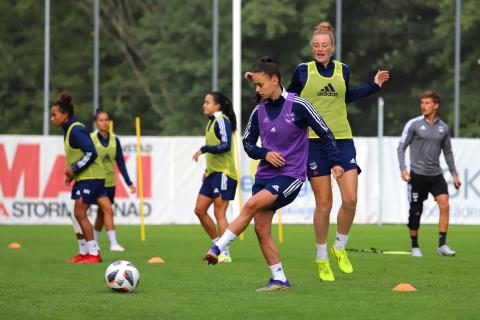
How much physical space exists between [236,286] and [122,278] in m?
1.19

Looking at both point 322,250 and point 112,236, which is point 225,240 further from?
point 112,236

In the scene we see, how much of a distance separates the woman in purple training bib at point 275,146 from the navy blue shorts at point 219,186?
501 centimetres

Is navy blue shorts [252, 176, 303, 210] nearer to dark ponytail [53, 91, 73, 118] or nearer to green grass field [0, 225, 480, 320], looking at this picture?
green grass field [0, 225, 480, 320]

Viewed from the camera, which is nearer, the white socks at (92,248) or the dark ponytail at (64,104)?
the dark ponytail at (64,104)

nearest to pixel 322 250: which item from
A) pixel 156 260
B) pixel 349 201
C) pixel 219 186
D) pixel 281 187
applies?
pixel 349 201

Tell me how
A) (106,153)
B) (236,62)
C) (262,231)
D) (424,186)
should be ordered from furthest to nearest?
(236,62) < (106,153) < (424,186) < (262,231)

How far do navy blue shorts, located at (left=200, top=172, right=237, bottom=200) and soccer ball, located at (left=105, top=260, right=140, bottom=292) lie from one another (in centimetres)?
492

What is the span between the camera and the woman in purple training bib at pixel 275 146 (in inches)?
388

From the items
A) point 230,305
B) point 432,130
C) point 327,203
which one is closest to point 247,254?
point 432,130

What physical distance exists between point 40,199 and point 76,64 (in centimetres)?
1278

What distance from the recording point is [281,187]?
989 centimetres

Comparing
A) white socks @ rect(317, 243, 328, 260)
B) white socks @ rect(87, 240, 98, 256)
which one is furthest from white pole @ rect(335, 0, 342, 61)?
white socks @ rect(317, 243, 328, 260)

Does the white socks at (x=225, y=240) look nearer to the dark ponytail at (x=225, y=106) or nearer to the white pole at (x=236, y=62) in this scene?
the dark ponytail at (x=225, y=106)

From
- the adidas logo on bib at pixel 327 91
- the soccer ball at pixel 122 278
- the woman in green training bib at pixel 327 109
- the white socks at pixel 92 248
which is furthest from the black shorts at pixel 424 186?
the soccer ball at pixel 122 278
